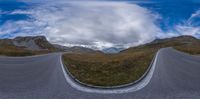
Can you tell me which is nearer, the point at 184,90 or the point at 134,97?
the point at 134,97

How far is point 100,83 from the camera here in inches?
1158

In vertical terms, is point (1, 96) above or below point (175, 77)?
above

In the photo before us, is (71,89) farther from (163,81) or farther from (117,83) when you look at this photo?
(163,81)

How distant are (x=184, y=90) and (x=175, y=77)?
318 inches

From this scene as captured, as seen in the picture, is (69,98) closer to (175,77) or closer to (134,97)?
(134,97)

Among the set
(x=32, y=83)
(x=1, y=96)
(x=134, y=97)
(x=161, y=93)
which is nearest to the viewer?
(x=1, y=96)

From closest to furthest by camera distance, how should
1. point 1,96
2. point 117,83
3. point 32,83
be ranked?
point 1,96, point 32,83, point 117,83

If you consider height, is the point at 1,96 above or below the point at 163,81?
above

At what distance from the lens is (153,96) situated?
21.8 meters

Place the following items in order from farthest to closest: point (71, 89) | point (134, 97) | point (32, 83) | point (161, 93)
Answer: point (32, 83) → point (71, 89) → point (161, 93) → point (134, 97)

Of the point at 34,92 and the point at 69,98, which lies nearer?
the point at 69,98

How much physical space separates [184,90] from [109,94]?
6.07m

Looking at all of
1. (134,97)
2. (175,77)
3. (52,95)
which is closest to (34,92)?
(52,95)

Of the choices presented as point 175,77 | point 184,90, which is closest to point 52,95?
point 184,90
